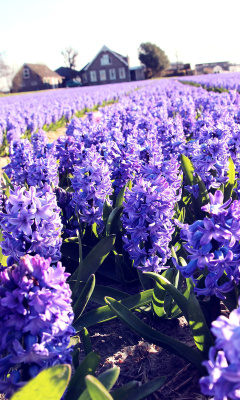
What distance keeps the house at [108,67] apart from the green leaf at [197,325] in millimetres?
67940

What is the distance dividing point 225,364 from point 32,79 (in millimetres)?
79887

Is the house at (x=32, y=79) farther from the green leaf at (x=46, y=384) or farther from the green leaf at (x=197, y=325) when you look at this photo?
the green leaf at (x=46, y=384)

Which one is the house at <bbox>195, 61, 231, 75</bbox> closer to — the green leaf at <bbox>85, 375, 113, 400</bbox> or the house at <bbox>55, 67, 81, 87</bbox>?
the house at <bbox>55, 67, 81, 87</bbox>

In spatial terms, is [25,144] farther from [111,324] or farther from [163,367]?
[163,367]

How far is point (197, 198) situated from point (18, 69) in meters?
80.9

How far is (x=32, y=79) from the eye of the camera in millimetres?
74250

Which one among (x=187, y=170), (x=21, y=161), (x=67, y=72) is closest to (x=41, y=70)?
(x=67, y=72)

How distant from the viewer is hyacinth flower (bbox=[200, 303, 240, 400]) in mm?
A: 892

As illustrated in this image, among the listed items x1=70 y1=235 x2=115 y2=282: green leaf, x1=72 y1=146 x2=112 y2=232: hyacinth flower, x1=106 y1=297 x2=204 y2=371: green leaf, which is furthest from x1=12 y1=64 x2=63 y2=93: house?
x1=106 y1=297 x2=204 y2=371: green leaf

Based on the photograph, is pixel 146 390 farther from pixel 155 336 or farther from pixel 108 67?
pixel 108 67

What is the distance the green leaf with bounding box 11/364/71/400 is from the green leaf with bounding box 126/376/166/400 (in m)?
0.45

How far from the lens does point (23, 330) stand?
125 cm

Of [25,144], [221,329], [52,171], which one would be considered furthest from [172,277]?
[25,144]

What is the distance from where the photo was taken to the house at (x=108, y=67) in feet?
218
